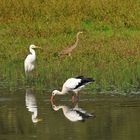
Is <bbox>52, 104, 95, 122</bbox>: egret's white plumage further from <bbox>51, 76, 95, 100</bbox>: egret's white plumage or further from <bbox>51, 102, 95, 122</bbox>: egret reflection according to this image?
<bbox>51, 76, 95, 100</bbox>: egret's white plumage

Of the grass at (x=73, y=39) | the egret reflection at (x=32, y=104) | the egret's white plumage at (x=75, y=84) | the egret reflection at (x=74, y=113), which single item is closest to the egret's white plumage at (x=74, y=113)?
the egret reflection at (x=74, y=113)

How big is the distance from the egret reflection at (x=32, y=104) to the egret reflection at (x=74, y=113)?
449mm

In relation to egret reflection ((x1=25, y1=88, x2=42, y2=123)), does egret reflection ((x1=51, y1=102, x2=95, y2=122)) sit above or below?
below

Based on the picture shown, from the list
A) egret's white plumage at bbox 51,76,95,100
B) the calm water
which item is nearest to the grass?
egret's white plumage at bbox 51,76,95,100

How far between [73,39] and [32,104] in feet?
33.2

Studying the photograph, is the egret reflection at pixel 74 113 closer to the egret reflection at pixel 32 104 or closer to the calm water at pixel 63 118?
the calm water at pixel 63 118

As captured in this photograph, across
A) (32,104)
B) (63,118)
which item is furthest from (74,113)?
(32,104)

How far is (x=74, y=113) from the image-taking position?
16297mm

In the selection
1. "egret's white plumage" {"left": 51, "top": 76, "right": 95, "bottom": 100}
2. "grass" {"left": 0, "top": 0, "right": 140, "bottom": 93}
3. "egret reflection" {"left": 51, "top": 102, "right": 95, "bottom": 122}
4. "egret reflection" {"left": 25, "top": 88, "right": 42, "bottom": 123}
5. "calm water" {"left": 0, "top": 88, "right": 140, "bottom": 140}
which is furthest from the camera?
"grass" {"left": 0, "top": 0, "right": 140, "bottom": 93}

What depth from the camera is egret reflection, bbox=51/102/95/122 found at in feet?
51.4

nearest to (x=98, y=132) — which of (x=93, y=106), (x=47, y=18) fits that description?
(x=93, y=106)

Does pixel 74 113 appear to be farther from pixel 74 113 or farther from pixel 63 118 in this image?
pixel 63 118

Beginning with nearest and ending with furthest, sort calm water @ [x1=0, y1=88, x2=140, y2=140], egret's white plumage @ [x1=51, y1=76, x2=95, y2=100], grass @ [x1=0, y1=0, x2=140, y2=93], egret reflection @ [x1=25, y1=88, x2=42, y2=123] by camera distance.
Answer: calm water @ [x1=0, y1=88, x2=140, y2=140] < egret reflection @ [x1=25, y1=88, x2=42, y2=123] < egret's white plumage @ [x1=51, y1=76, x2=95, y2=100] < grass @ [x1=0, y1=0, x2=140, y2=93]

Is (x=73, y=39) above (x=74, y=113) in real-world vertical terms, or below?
above
